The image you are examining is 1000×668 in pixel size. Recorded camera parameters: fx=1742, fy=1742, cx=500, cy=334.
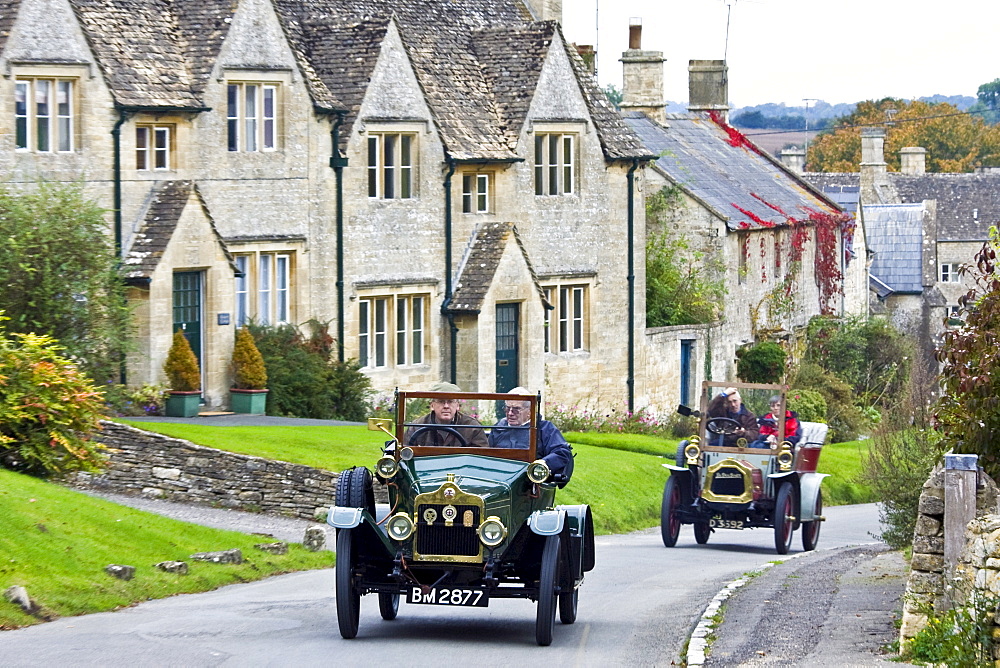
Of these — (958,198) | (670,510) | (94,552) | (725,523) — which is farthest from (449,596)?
(958,198)

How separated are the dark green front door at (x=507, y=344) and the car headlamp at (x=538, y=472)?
77.2ft

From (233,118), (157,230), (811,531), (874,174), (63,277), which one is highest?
(874,174)

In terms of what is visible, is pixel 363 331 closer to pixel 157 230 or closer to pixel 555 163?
pixel 157 230

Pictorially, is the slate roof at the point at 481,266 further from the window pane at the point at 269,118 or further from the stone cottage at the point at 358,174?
the window pane at the point at 269,118

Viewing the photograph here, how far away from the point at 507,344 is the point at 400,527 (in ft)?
79.9

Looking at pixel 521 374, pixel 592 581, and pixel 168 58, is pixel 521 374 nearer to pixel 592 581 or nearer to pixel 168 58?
pixel 168 58

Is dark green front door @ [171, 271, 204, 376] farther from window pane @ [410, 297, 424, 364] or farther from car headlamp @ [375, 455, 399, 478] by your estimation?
car headlamp @ [375, 455, 399, 478]

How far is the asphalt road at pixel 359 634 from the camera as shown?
43.9 feet

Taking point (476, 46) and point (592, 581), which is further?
point (476, 46)

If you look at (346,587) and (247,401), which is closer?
(346,587)

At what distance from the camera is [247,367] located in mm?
31594

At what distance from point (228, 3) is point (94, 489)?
1205 cm

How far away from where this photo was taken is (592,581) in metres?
19.3

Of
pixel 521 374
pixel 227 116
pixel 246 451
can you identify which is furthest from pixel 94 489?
pixel 521 374
